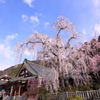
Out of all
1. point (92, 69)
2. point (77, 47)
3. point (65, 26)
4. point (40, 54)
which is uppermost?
point (65, 26)

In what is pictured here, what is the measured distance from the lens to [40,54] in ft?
31.2

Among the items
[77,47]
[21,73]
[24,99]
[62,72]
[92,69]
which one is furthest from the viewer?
[21,73]

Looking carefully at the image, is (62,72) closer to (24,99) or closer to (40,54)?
(40,54)

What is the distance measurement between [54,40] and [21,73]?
12303 millimetres

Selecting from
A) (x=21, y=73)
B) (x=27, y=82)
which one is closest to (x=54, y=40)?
(x=27, y=82)

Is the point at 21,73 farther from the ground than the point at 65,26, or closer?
closer

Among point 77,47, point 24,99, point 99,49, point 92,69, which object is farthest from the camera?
point 24,99

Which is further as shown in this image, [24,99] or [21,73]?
[21,73]

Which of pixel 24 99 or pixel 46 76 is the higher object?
pixel 46 76

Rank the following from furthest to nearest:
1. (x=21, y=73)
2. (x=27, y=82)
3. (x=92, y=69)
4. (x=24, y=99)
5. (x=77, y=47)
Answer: (x=21, y=73) < (x=27, y=82) < (x=24, y=99) < (x=92, y=69) < (x=77, y=47)

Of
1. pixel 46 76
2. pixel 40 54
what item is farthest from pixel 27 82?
pixel 40 54

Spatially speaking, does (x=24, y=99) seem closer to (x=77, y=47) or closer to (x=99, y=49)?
(x=77, y=47)

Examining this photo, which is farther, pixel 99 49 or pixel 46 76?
pixel 99 49

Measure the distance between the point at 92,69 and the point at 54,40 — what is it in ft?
17.4
